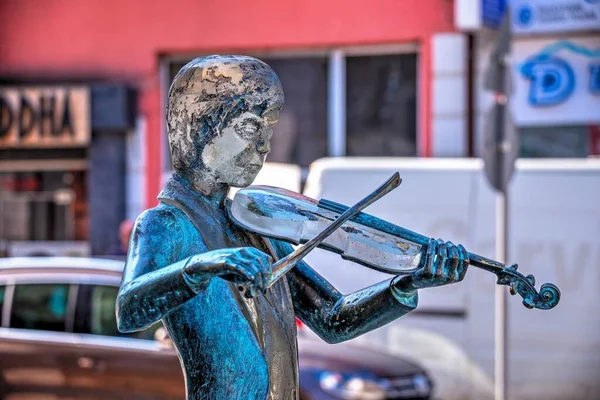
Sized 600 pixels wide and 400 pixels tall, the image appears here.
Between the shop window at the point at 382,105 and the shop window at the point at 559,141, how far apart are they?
4.06 feet

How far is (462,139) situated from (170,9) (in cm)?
359

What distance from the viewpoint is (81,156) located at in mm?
13070

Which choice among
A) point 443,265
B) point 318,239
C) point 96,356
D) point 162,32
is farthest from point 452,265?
point 162,32

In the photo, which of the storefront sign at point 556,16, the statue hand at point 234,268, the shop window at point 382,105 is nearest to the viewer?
the statue hand at point 234,268

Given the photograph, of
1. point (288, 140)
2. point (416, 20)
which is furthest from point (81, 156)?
point (416, 20)

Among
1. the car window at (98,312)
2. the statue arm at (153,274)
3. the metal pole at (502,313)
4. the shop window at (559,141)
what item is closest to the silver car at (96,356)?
the car window at (98,312)

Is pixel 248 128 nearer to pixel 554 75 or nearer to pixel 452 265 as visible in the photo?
pixel 452 265

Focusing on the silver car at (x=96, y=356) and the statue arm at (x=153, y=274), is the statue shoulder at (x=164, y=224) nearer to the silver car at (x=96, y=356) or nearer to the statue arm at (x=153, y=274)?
the statue arm at (x=153, y=274)

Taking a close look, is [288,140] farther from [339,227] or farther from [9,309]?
[339,227]

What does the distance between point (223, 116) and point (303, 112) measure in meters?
10.3

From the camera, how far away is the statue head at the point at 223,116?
93.9 inches

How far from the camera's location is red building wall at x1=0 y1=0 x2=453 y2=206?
39.8ft

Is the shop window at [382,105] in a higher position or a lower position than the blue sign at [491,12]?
lower

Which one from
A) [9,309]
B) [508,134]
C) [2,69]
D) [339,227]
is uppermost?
[2,69]
